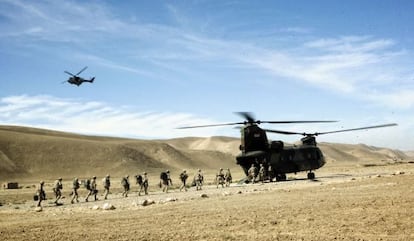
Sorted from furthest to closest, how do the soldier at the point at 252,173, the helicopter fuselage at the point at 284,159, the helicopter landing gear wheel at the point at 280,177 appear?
the helicopter landing gear wheel at the point at 280,177 → the helicopter fuselage at the point at 284,159 → the soldier at the point at 252,173

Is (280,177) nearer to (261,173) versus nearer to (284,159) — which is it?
(284,159)

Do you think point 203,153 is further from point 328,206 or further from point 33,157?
point 328,206

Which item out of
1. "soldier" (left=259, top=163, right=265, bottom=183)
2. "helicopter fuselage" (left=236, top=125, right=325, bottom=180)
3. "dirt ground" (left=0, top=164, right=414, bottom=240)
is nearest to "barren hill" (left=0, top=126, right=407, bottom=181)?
"helicopter fuselage" (left=236, top=125, right=325, bottom=180)

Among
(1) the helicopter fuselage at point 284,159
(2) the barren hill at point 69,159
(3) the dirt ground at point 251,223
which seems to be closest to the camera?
(3) the dirt ground at point 251,223

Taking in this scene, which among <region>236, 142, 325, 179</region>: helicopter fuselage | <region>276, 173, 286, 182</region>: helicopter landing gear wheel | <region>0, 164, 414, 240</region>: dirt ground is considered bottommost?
<region>0, 164, 414, 240</region>: dirt ground

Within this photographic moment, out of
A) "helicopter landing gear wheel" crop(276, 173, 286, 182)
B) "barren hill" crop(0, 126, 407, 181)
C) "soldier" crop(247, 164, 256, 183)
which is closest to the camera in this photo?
"soldier" crop(247, 164, 256, 183)

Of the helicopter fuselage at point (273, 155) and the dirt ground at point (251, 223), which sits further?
the helicopter fuselage at point (273, 155)

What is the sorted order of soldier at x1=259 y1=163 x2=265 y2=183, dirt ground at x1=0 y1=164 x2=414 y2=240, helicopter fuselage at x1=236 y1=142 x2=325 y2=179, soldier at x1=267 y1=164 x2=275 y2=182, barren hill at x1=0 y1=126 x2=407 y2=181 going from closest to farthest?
dirt ground at x1=0 y1=164 x2=414 y2=240
soldier at x1=259 y1=163 x2=265 y2=183
helicopter fuselage at x1=236 y1=142 x2=325 y2=179
soldier at x1=267 y1=164 x2=275 y2=182
barren hill at x1=0 y1=126 x2=407 y2=181

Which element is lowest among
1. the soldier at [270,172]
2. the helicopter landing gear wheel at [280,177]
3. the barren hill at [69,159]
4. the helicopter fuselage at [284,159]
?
the helicopter landing gear wheel at [280,177]

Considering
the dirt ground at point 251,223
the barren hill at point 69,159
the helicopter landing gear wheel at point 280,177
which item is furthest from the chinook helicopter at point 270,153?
→ the barren hill at point 69,159

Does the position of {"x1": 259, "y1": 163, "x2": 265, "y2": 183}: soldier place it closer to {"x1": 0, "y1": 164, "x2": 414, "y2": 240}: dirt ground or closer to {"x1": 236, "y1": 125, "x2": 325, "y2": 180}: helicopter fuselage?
{"x1": 236, "y1": 125, "x2": 325, "y2": 180}: helicopter fuselage

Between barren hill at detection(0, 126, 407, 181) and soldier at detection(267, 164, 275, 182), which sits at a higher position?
barren hill at detection(0, 126, 407, 181)

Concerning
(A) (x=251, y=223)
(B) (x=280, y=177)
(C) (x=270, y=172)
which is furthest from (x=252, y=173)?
(A) (x=251, y=223)

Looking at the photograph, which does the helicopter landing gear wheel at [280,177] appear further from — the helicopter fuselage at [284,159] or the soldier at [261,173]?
the soldier at [261,173]
